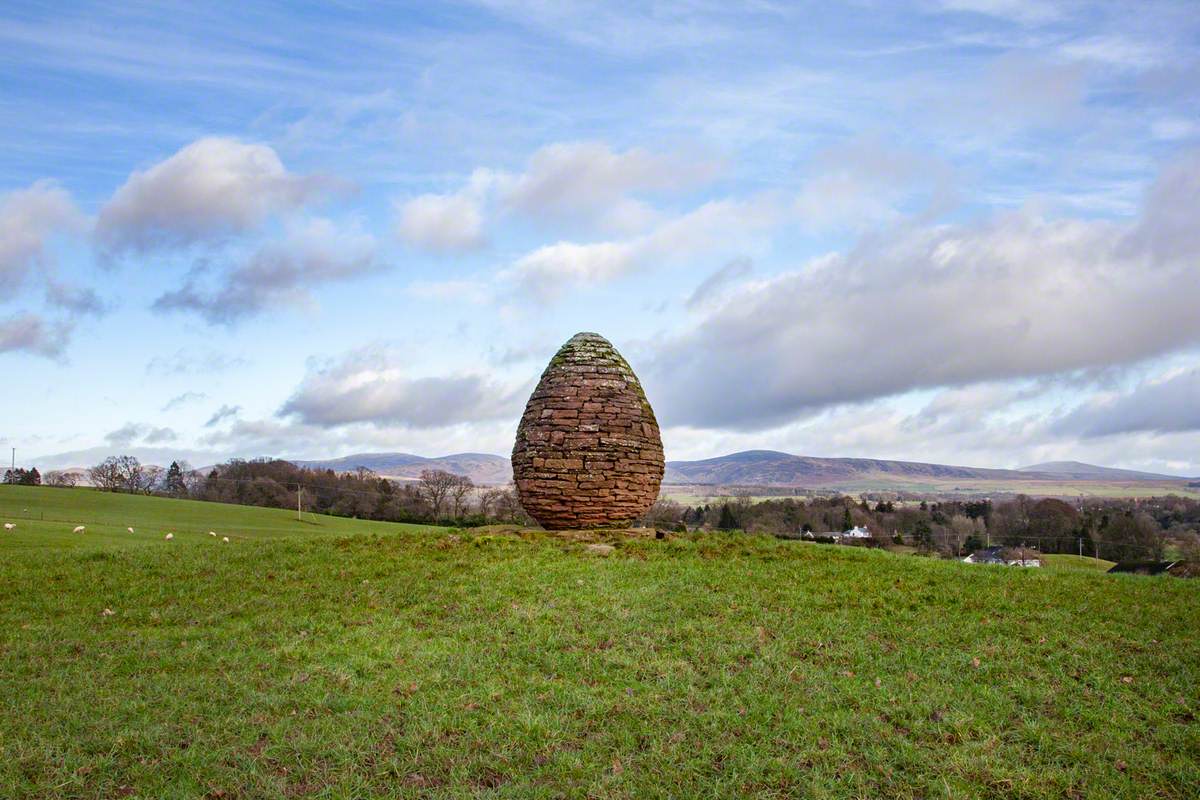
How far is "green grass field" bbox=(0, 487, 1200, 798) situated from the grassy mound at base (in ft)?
0.12

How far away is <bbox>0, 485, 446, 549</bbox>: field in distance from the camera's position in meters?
19.7

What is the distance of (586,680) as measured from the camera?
8758mm

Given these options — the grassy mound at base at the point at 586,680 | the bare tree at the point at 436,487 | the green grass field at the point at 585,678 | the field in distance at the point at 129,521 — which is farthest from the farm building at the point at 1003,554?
the bare tree at the point at 436,487

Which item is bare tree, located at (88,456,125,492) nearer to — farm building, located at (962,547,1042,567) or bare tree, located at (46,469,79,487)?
bare tree, located at (46,469,79,487)

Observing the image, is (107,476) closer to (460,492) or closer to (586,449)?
(460,492)

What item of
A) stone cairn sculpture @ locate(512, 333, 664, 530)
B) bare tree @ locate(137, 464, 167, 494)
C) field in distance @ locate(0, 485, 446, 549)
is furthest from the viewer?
bare tree @ locate(137, 464, 167, 494)

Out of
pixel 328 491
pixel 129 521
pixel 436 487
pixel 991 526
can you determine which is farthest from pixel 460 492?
pixel 991 526

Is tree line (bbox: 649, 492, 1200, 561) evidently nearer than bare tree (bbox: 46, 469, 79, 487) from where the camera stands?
Yes

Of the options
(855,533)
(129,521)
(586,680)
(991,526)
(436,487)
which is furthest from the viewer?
(991,526)

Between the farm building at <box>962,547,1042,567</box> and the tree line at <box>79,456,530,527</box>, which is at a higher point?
the tree line at <box>79,456,530,527</box>

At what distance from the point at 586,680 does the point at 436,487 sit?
122ft

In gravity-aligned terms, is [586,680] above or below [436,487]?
below

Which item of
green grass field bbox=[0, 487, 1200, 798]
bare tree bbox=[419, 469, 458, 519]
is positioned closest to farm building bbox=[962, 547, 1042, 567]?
green grass field bbox=[0, 487, 1200, 798]

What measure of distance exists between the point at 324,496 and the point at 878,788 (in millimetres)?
43716
